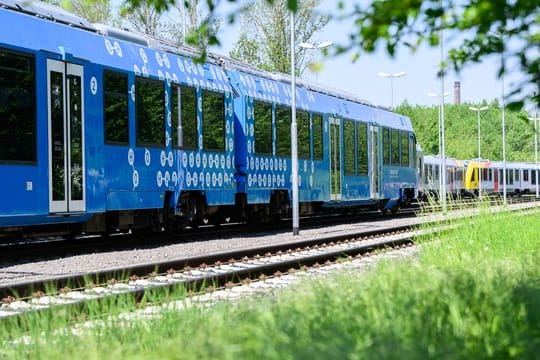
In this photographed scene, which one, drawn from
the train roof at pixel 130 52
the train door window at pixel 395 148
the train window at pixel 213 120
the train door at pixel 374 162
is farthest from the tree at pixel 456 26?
the train door window at pixel 395 148

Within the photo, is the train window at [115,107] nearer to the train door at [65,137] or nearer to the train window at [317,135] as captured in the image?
the train door at [65,137]

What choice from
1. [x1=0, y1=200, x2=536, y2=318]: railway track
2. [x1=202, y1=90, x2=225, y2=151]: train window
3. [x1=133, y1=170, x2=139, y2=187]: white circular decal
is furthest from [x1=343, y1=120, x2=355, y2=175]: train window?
[x1=133, y1=170, x2=139, y2=187]: white circular decal

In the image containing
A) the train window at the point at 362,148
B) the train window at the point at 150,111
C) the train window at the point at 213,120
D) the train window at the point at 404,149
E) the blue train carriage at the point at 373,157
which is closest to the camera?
the train window at the point at 150,111

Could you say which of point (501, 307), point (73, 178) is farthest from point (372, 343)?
point (73, 178)

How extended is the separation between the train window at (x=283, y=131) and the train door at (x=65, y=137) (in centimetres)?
875

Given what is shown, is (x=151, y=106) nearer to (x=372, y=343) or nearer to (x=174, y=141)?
(x=174, y=141)

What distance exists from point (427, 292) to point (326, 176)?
19.3 metres

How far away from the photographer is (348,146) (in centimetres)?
2752

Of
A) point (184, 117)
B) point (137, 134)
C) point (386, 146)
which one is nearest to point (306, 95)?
point (386, 146)

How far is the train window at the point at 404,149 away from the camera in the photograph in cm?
3369

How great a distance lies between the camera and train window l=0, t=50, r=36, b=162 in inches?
499

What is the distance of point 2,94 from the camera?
41.5ft

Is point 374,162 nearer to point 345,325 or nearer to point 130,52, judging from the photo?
point 130,52

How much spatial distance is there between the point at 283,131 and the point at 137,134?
735 centimetres
